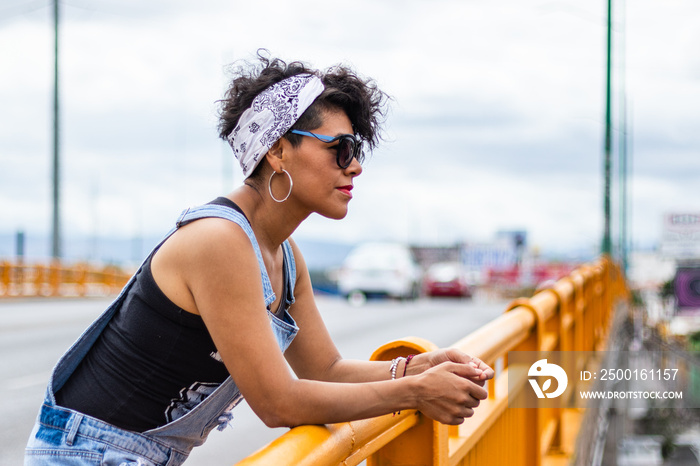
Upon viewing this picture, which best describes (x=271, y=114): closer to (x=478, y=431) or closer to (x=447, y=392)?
(x=447, y=392)

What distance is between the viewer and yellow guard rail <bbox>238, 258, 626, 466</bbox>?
69.5 inches

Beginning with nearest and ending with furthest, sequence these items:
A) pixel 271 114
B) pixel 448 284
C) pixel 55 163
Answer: pixel 271 114
pixel 55 163
pixel 448 284

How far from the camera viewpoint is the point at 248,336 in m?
2.07

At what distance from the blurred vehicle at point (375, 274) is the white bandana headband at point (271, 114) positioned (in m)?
21.4

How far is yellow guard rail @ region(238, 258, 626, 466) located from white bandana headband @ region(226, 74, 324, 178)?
2.54 feet

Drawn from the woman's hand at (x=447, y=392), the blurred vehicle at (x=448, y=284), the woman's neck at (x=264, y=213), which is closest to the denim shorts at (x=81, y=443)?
the woman's neck at (x=264, y=213)

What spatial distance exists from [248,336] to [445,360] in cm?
70

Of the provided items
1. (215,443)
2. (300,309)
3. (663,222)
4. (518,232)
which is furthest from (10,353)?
(518,232)

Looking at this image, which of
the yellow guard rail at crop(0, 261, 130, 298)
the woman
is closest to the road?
the yellow guard rail at crop(0, 261, 130, 298)

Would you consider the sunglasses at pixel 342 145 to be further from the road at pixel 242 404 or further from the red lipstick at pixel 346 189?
the road at pixel 242 404

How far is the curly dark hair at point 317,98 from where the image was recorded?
2.47 meters

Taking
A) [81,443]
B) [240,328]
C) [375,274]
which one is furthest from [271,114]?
[375,274]

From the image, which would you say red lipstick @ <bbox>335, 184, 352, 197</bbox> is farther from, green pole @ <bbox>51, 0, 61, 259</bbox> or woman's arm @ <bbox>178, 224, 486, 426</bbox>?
green pole @ <bbox>51, 0, 61, 259</bbox>

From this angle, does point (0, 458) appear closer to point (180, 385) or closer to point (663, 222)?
point (180, 385)
